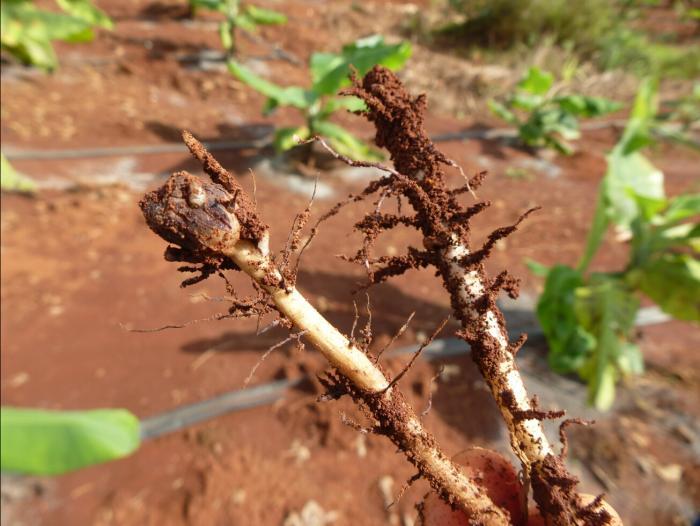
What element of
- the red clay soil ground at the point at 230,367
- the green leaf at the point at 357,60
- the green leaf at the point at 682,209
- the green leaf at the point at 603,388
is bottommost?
the red clay soil ground at the point at 230,367

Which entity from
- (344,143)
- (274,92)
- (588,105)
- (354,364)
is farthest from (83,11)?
(354,364)

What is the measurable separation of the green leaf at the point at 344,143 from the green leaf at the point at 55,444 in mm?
2968

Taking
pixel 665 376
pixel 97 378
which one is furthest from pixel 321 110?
pixel 665 376

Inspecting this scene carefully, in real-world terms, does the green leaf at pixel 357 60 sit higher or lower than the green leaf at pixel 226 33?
higher

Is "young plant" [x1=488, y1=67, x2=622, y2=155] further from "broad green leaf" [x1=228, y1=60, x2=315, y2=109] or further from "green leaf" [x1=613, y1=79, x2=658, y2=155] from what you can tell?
"green leaf" [x1=613, y1=79, x2=658, y2=155]

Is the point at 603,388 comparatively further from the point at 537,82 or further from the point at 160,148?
the point at 160,148

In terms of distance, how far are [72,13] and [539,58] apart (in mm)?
5402

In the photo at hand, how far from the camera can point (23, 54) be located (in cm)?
375

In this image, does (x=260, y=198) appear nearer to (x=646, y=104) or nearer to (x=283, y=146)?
(x=283, y=146)

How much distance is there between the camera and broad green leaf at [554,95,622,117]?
3885 mm

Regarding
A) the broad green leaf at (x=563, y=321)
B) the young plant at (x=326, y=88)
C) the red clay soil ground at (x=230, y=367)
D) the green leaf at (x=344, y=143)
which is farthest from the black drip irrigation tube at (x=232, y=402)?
the green leaf at (x=344, y=143)

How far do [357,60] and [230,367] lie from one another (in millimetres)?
1657

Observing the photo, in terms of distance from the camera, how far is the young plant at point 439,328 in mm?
661

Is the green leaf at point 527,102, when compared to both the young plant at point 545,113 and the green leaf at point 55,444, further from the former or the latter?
the green leaf at point 55,444
